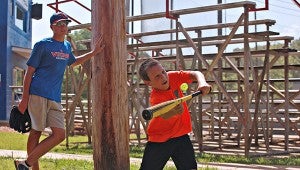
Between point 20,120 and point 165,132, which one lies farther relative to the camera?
point 20,120

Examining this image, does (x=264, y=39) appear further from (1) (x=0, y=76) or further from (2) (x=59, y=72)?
(1) (x=0, y=76)

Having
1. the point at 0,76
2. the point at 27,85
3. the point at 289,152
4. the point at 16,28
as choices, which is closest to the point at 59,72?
the point at 27,85

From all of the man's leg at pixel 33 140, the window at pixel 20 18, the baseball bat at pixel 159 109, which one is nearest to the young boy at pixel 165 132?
the baseball bat at pixel 159 109

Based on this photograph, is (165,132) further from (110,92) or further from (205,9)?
(205,9)

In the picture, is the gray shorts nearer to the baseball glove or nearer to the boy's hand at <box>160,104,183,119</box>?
the baseball glove

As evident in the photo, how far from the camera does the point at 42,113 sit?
6.15m

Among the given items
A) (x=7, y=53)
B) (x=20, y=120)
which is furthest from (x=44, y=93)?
(x=7, y=53)

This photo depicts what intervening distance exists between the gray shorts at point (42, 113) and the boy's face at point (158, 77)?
4.72ft

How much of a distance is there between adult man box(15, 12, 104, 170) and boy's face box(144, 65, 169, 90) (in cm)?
105

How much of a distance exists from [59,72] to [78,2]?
6.36 meters

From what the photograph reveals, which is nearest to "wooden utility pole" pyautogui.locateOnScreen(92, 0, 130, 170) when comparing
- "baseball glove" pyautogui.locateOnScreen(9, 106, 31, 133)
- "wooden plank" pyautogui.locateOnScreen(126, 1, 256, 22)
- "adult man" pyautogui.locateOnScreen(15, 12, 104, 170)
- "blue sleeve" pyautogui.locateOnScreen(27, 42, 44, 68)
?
"adult man" pyautogui.locateOnScreen(15, 12, 104, 170)

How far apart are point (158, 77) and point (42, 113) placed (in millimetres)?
1543

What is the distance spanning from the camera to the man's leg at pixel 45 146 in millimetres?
6016

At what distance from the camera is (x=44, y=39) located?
20.5 ft
